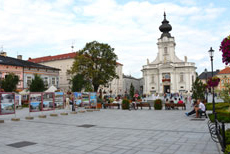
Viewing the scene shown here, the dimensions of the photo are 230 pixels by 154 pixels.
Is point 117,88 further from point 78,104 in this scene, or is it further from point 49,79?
point 78,104

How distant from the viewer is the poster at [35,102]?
53.1 feet

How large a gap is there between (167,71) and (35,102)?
65807 millimetres

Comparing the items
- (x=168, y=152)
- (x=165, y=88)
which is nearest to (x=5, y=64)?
(x=168, y=152)

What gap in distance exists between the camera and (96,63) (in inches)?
1715

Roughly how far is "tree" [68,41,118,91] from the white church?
3807 centimetres

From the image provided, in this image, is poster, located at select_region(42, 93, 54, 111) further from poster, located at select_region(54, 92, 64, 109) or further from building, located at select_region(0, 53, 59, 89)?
building, located at select_region(0, 53, 59, 89)

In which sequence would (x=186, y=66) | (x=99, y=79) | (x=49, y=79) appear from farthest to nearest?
(x=186, y=66)
(x=49, y=79)
(x=99, y=79)

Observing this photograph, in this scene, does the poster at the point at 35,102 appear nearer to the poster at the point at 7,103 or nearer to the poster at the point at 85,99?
the poster at the point at 7,103

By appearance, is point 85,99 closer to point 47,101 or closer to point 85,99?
point 85,99

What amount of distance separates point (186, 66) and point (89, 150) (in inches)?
2891

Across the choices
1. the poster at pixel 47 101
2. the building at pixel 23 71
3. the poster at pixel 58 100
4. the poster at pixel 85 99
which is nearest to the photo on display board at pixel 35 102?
the poster at pixel 47 101

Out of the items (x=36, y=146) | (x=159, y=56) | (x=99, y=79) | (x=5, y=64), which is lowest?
(x=36, y=146)

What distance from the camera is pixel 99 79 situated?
4172 centimetres

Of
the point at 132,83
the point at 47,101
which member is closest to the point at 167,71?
the point at 132,83
